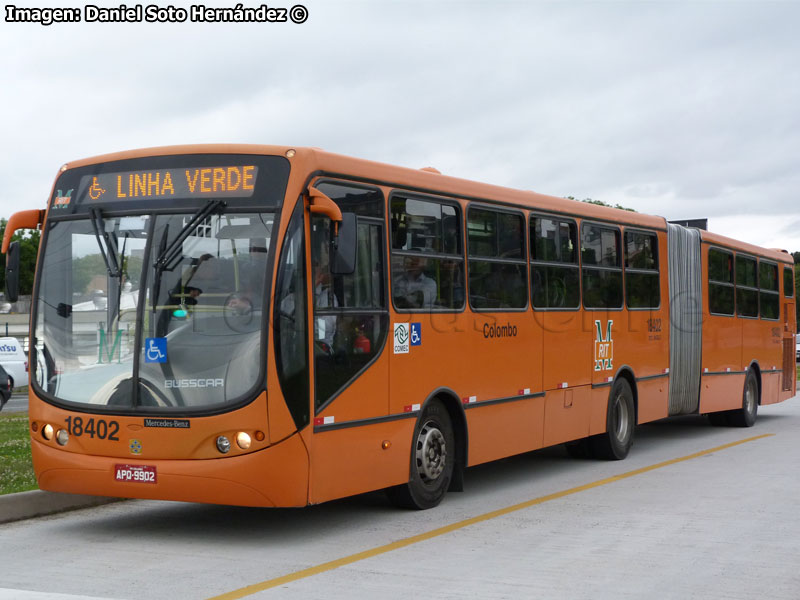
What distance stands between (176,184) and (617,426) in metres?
7.83

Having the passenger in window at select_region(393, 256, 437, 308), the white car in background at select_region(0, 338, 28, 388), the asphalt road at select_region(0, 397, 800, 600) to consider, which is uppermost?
the passenger in window at select_region(393, 256, 437, 308)

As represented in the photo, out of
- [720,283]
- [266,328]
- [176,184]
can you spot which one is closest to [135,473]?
[266,328]

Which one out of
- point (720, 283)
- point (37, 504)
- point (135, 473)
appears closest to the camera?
point (135, 473)

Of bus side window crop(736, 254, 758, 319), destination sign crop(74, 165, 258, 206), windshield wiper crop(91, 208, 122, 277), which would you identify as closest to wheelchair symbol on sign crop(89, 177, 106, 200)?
destination sign crop(74, 165, 258, 206)

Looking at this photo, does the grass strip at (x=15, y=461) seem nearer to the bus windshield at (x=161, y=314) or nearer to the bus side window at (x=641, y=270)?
the bus windshield at (x=161, y=314)

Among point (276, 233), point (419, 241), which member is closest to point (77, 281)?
point (276, 233)

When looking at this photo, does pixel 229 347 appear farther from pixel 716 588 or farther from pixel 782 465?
pixel 782 465

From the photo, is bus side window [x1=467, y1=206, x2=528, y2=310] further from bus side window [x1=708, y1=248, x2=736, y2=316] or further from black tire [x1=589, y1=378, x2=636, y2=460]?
bus side window [x1=708, y1=248, x2=736, y2=316]

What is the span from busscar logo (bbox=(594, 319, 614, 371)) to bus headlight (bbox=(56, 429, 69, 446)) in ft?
23.4

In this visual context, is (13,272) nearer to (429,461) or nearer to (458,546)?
(429,461)

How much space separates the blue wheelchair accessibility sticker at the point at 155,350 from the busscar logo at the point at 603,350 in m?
6.84

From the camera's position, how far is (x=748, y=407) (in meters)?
19.7

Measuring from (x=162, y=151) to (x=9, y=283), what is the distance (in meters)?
1.68

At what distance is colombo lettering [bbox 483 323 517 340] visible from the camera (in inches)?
448
